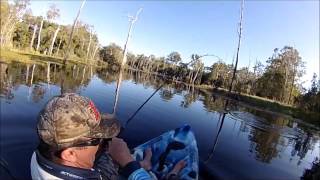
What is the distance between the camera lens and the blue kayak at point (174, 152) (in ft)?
16.5

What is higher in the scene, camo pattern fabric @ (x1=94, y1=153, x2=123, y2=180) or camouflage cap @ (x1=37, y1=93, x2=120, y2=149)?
camouflage cap @ (x1=37, y1=93, x2=120, y2=149)

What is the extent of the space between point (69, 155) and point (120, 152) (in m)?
0.30

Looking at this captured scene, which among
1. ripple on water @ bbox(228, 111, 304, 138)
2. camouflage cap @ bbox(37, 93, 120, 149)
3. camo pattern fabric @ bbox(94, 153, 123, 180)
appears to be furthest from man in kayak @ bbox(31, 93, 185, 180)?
ripple on water @ bbox(228, 111, 304, 138)

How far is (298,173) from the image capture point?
509 inches

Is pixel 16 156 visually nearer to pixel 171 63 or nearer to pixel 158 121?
pixel 158 121

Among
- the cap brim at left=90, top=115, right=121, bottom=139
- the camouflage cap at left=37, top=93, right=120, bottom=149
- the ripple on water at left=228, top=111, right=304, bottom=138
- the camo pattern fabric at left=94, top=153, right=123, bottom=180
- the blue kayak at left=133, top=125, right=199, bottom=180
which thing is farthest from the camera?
the ripple on water at left=228, top=111, right=304, bottom=138

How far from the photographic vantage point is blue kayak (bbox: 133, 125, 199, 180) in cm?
503

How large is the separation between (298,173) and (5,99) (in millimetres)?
10610

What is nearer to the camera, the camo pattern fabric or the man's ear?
the man's ear

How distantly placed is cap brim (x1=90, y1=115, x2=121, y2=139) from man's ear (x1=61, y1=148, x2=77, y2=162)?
0.14m

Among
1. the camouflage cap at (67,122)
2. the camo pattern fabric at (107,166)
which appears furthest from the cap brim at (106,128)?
the camo pattern fabric at (107,166)

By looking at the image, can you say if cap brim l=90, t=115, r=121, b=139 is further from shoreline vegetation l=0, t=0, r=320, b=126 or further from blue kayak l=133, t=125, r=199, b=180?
shoreline vegetation l=0, t=0, r=320, b=126

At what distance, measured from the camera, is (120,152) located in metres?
2.20

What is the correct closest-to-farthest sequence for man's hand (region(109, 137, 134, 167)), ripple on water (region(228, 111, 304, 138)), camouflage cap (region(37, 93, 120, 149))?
camouflage cap (region(37, 93, 120, 149)) < man's hand (region(109, 137, 134, 167)) < ripple on water (region(228, 111, 304, 138))
